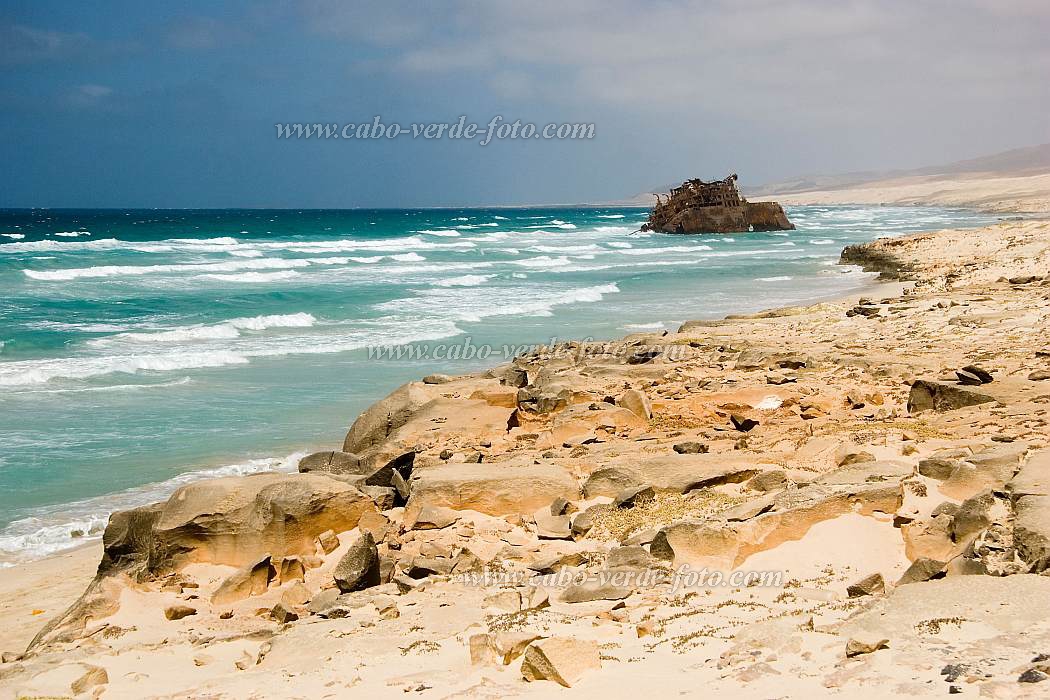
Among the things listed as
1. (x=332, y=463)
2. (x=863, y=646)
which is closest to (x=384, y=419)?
(x=332, y=463)

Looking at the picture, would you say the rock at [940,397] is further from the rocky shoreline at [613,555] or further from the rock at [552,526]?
the rock at [552,526]

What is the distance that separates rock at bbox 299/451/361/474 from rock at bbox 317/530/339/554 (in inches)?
78.0

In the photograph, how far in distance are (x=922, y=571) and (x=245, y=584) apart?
15.5ft

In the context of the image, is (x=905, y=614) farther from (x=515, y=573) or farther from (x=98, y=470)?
(x=98, y=470)

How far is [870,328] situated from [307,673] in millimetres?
13457

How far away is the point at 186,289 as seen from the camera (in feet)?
112

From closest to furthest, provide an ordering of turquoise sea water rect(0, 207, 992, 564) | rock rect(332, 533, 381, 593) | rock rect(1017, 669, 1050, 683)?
rock rect(1017, 669, 1050, 683) < rock rect(332, 533, 381, 593) < turquoise sea water rect(0, 207, 992, 564)

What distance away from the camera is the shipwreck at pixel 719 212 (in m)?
66.6

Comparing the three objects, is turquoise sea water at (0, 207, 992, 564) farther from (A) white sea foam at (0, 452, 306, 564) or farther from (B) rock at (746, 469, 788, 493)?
(B) rock at (746, 469, 788, 493)

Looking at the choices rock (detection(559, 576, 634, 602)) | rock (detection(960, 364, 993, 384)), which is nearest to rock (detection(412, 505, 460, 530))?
rock (detection(559, 576, 634, 602))

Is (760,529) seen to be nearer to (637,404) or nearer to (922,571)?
(922,571)

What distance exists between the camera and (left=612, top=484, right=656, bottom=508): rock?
7582 millimetres

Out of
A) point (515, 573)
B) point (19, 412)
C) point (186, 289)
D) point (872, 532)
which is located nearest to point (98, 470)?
point (19, 412)

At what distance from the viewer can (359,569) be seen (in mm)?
6586
